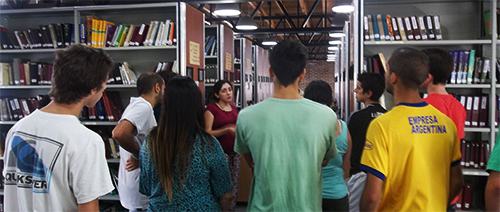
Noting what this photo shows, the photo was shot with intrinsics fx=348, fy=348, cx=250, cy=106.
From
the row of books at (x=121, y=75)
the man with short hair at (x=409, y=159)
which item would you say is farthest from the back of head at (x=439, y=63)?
the row of books at (x=121, y=75)

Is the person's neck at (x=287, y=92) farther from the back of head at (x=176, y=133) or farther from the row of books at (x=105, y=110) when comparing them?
the row of books at (x=105, y=110)

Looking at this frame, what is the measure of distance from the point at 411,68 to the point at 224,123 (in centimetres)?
233

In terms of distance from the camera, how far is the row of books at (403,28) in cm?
375

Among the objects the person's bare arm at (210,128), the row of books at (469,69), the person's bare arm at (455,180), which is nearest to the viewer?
the person's bare arm at (455,180)

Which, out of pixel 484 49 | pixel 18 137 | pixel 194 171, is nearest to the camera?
pixel 18 137

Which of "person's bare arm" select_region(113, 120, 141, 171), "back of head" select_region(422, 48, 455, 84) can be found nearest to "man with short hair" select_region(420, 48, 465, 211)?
"back of head" select_region(422, 48, 455, 84)

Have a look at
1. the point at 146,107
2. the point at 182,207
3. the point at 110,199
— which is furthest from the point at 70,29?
the point at 182,207

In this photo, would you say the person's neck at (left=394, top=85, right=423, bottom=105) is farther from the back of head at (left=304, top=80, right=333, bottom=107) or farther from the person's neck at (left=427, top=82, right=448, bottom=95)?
the back of head at (left=304, top=80, right=333, bottom=107)

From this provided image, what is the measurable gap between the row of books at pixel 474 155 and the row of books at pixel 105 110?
3.96 metres

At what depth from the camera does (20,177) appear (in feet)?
4.45

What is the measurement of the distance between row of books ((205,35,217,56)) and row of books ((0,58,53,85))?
8.21ft

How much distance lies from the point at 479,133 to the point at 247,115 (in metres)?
3.58

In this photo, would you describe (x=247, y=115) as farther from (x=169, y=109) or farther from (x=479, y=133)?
(x=479, y=133)

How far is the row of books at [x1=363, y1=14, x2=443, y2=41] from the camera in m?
3.75
